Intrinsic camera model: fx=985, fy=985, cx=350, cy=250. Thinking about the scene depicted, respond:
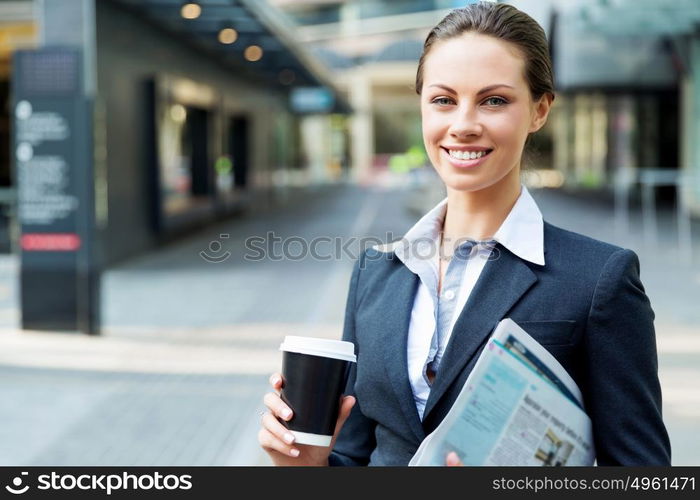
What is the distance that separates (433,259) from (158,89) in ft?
45.3

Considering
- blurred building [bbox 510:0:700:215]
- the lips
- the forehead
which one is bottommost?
the lips

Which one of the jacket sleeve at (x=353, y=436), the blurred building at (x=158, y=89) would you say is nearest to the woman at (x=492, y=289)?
the jacket sleeve at (x=353, y=436)

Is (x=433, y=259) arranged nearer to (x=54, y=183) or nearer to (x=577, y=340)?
(x=577, y=340)

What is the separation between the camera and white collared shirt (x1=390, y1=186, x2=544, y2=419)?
5.54ft

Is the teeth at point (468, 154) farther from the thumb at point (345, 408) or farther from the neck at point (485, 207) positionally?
the thumb at point (345, 408)

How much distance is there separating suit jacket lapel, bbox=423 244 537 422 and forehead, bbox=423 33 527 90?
0.31m

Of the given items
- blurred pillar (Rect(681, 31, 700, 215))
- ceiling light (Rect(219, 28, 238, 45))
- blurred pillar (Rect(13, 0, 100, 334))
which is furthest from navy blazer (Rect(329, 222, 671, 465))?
blurred pillar (Rect(681, 31, 700, 215))

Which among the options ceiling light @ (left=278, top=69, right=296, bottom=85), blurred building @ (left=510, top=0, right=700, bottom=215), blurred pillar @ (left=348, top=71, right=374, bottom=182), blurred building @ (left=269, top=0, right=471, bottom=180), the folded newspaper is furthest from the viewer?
blurred pillar @ (left=348, top=71, right=374, bottom=182)

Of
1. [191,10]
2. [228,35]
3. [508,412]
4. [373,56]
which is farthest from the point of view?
[373,56]

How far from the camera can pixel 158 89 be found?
15.0 m

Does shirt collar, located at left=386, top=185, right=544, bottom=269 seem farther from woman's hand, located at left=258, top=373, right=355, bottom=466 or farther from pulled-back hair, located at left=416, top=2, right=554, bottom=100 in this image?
woman's hand, located at left=258, top=373, right=355, bottom=466

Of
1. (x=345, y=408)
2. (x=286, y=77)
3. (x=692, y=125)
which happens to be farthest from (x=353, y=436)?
(x=286, y=77)

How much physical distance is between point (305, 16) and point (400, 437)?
5135 cm

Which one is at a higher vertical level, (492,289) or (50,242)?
(492,289)
